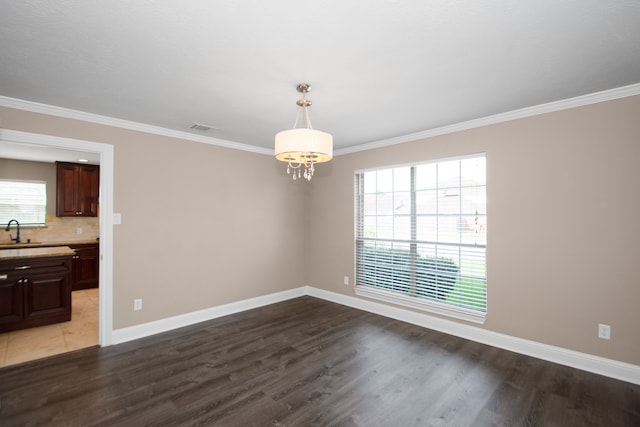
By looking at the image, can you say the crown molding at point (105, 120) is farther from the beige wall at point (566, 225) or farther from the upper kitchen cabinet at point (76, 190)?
the upper kitchen cabinet at point (76, 190)

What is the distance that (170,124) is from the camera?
3680mm

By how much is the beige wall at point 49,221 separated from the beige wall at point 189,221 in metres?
3.67

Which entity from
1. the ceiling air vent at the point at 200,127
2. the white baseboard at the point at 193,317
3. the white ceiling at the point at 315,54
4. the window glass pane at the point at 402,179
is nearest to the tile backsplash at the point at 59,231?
the white baseboard at the point at 193,317

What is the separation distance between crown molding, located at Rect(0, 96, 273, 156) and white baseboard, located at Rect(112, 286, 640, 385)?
7.83ft

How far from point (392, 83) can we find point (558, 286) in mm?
2610

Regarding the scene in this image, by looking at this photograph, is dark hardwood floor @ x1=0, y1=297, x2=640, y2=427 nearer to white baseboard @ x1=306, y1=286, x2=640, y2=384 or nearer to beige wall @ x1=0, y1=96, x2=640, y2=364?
white baseboard @ x1=306, y1=286, x2=640, y2=384

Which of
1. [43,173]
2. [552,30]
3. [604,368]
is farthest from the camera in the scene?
[43,173]

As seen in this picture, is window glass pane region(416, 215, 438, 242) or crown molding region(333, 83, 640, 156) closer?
crown molding region(333, 83, 640, 156)

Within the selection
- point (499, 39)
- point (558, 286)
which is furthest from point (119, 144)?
point (558, 286)

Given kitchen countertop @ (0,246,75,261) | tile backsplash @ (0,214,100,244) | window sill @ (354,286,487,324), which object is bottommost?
window sill @ (354,286,487,324)

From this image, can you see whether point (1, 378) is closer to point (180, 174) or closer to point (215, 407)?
point (215, 407)

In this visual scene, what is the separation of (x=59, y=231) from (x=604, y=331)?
8.57 m

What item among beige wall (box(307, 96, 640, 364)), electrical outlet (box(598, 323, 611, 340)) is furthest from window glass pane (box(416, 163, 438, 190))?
electrical outlet (box(598, 323, 611, 340))

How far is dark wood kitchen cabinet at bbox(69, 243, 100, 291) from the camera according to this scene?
581cm
